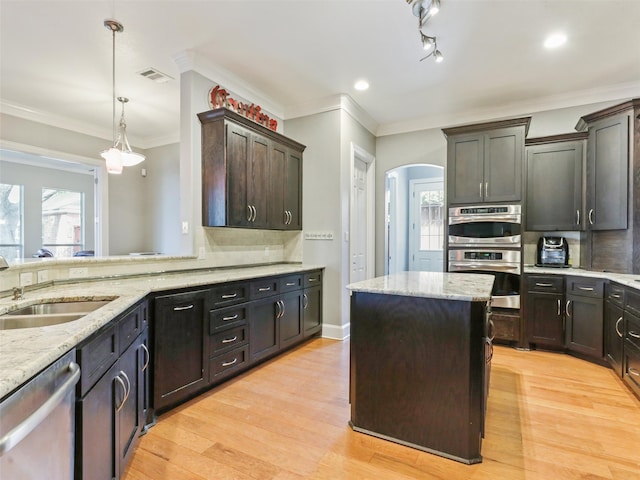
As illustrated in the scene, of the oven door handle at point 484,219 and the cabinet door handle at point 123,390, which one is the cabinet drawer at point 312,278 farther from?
the cabinet door handle at point 123,390

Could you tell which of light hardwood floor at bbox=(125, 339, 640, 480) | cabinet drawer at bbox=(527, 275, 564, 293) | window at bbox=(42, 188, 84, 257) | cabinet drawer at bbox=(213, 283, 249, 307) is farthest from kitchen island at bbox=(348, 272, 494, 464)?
window at bbox=(42, 188, 84, 257)

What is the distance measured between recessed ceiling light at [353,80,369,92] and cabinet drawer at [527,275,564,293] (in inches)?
111

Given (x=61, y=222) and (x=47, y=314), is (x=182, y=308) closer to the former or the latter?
(x=47, y=314)

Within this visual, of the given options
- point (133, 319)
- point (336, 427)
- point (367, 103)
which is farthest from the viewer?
point (367, 103)

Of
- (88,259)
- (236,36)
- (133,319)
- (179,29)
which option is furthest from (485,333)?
(179,29)

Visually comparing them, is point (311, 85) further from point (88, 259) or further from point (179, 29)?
point (88, 259)

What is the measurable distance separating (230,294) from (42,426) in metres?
1.85

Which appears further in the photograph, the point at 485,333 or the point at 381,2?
the point at 381,2

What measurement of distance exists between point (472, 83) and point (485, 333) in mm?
3068

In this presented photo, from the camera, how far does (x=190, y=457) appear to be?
1.88 metres

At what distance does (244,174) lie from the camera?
342 centimetres

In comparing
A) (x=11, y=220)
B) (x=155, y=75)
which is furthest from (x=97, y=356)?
(x=11, y=220)

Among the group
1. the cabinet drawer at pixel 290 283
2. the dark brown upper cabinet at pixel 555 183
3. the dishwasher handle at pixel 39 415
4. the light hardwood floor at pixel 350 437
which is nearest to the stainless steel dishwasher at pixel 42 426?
the dishwasher handle at pixel 39 415

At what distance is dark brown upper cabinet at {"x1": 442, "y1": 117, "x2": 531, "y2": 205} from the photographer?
3.69 meters
